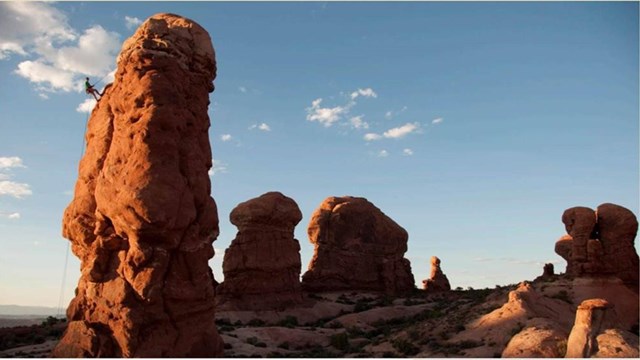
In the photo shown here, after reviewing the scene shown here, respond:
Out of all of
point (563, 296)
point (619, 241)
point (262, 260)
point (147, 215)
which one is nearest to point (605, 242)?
point (619, 241)

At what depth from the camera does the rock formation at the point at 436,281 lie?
6066 centimetres

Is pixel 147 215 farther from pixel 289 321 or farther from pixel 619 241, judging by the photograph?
pixel 619 241

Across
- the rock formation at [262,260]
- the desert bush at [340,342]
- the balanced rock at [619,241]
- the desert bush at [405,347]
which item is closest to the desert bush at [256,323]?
the rock formation at [262,260]

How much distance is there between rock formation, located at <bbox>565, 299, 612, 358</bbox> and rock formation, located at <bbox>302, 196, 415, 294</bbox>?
35027 mm

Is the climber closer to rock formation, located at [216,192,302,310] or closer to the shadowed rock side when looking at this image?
the shadowed rock side

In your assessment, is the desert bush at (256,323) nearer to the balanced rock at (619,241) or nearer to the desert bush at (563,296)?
the desert bush at (563,296)

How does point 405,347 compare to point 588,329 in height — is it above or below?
below

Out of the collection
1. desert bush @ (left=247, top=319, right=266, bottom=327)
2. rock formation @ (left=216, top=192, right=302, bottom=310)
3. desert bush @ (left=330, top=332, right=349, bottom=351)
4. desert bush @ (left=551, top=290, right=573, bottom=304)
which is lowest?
desert bush @ (left=330, top=332, right=349, bottom=351)

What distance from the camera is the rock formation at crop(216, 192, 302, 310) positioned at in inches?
1666

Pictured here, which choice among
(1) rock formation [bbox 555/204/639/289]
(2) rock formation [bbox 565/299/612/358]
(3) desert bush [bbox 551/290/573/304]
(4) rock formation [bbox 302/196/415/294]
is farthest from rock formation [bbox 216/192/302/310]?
(2) rock formation [bbox 565/299/612/358]

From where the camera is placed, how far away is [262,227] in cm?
4409

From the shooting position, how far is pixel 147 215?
18.2 m

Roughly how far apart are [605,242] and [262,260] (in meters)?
25.3

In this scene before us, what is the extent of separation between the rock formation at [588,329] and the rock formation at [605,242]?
644 inches
